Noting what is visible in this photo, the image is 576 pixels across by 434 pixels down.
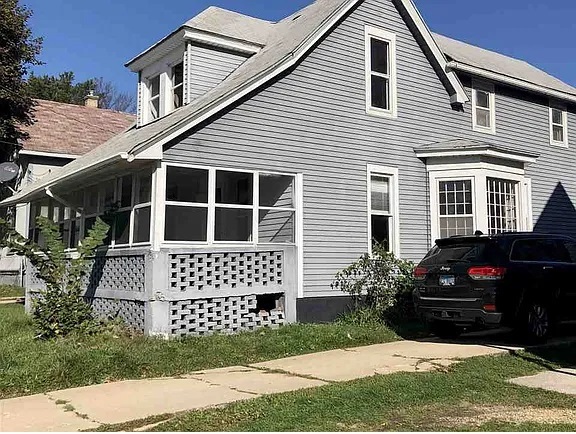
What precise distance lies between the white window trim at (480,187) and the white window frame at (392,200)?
109cm

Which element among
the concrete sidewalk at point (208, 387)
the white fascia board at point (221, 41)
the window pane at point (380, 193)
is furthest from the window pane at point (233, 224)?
the white fascia board at point (221, 41)

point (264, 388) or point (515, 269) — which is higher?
point (515, 269)

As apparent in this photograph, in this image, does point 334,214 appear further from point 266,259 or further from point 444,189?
point 444,189

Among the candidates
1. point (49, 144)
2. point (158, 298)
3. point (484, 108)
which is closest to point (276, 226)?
point (158, 298)

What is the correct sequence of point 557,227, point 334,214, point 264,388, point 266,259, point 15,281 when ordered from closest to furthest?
point 264,388 → point 266,259 → point 334,214 → point 557,227 → point 15,281

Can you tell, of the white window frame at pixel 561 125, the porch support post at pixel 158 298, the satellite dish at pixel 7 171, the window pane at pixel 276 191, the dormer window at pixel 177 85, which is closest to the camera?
the porch support post at pixel 158 298

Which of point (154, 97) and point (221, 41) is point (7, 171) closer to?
point (154, 97)

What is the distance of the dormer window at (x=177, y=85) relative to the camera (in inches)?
569

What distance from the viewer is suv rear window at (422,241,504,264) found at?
→ 9.73 m

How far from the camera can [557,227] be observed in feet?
57.6

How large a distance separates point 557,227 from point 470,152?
5283 mm

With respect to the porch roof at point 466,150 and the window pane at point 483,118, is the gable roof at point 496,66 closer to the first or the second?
the window pane at point 483,118

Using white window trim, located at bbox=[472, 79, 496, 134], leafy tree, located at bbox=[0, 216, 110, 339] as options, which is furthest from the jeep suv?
white window trim, located at bbox=[472, 79, 496, 134]

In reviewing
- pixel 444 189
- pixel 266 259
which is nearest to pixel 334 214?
pixel 266 259
